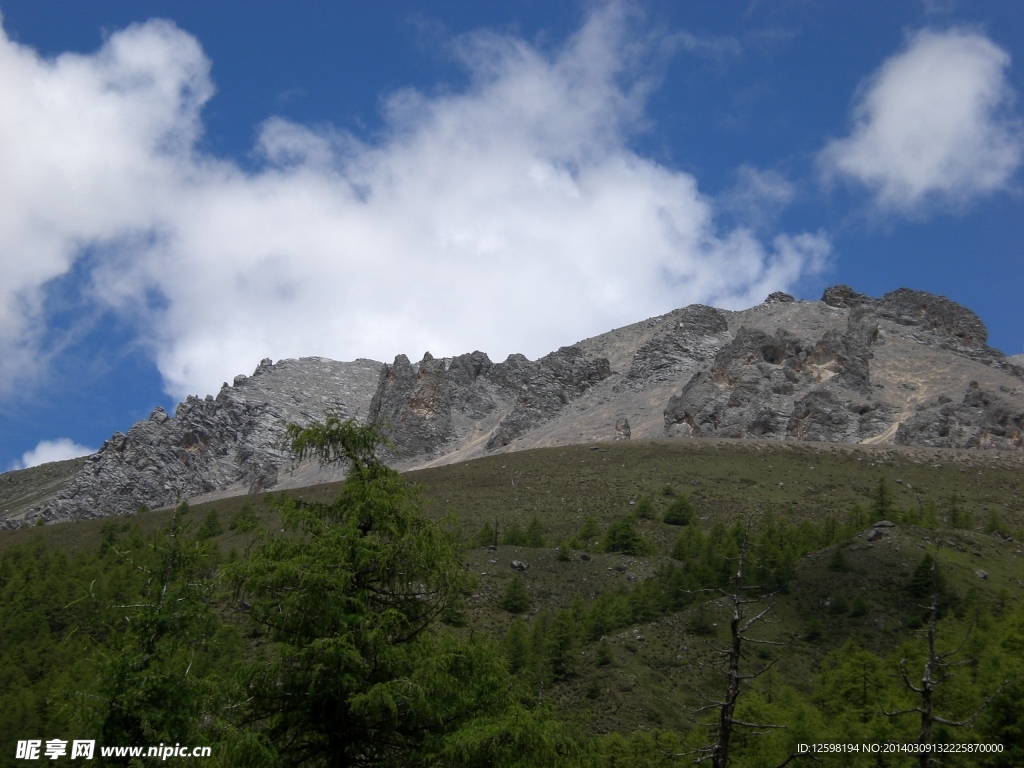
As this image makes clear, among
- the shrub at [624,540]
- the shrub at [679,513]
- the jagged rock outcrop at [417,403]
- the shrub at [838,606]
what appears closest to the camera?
the shrub at [838,606]

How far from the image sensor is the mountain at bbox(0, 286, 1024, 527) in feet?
410

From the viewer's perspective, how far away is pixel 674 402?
453ft

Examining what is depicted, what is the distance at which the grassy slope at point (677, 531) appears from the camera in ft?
162

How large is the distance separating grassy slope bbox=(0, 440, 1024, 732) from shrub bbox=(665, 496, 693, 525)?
6.76 feet

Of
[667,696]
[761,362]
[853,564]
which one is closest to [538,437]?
[761,362]

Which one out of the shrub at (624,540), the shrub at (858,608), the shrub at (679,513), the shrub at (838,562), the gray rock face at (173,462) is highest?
the gray rock face at (173,462)

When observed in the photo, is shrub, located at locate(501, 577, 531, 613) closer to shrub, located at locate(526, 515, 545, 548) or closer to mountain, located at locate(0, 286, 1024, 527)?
shrub, located at locate(526, 515, 545, 548)

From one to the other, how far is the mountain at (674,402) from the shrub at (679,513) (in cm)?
4179

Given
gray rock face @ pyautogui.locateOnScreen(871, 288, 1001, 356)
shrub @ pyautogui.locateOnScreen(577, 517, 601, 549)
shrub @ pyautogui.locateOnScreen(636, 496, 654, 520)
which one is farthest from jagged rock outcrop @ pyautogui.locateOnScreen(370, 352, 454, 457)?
gray rock face @ pyautogui.locateOnScreen(871, 288, 1001, 356)

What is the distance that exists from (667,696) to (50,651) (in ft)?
118

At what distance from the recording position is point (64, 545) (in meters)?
98.8

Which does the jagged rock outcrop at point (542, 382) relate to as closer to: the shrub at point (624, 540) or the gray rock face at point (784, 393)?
the gray rock face at point (784, 393)

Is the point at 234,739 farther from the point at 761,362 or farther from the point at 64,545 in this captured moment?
the point at 761,362

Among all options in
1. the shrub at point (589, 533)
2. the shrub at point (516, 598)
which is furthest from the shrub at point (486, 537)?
the shrub at point (516, 598)
